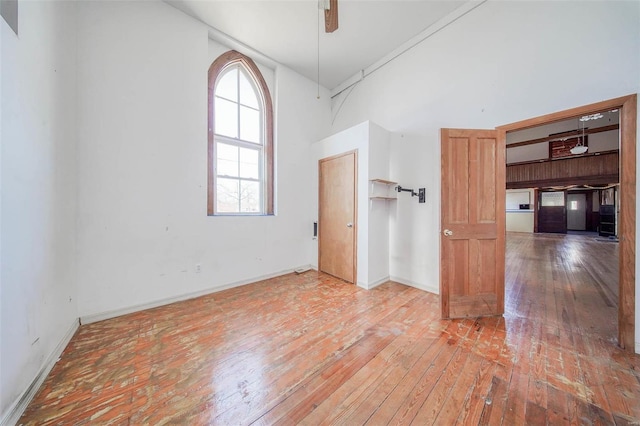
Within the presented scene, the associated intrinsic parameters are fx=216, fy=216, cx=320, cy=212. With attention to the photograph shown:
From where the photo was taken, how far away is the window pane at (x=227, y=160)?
344 centimetres

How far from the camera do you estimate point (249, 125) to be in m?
3.78

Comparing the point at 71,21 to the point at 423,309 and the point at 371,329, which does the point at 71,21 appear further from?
the point at 423,309

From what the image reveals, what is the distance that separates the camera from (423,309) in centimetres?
265

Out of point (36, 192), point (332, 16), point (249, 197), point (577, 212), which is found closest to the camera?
point (36, 192)

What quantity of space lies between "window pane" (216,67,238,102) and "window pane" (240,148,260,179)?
2.86 feet

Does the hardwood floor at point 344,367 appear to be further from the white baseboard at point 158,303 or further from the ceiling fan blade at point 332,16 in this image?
the ceiling fan blade at point 332,16

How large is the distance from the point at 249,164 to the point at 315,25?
2324 mm

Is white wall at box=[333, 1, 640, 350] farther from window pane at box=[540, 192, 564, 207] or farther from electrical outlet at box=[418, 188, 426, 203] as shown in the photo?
window pane at box=[540, 192, 564, 207]

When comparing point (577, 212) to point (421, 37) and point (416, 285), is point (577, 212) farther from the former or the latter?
point (421, 37)

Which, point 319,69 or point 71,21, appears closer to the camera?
point 71,21

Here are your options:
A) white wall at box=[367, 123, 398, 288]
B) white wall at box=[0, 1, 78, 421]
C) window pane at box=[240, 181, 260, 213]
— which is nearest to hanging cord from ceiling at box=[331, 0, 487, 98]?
white wall at box=[367, 123, 398, 288]

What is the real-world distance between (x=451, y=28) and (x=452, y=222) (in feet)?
8.92

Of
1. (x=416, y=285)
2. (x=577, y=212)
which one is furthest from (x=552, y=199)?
(x=416, y=285)

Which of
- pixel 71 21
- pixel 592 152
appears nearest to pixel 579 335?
pixel 71 21
